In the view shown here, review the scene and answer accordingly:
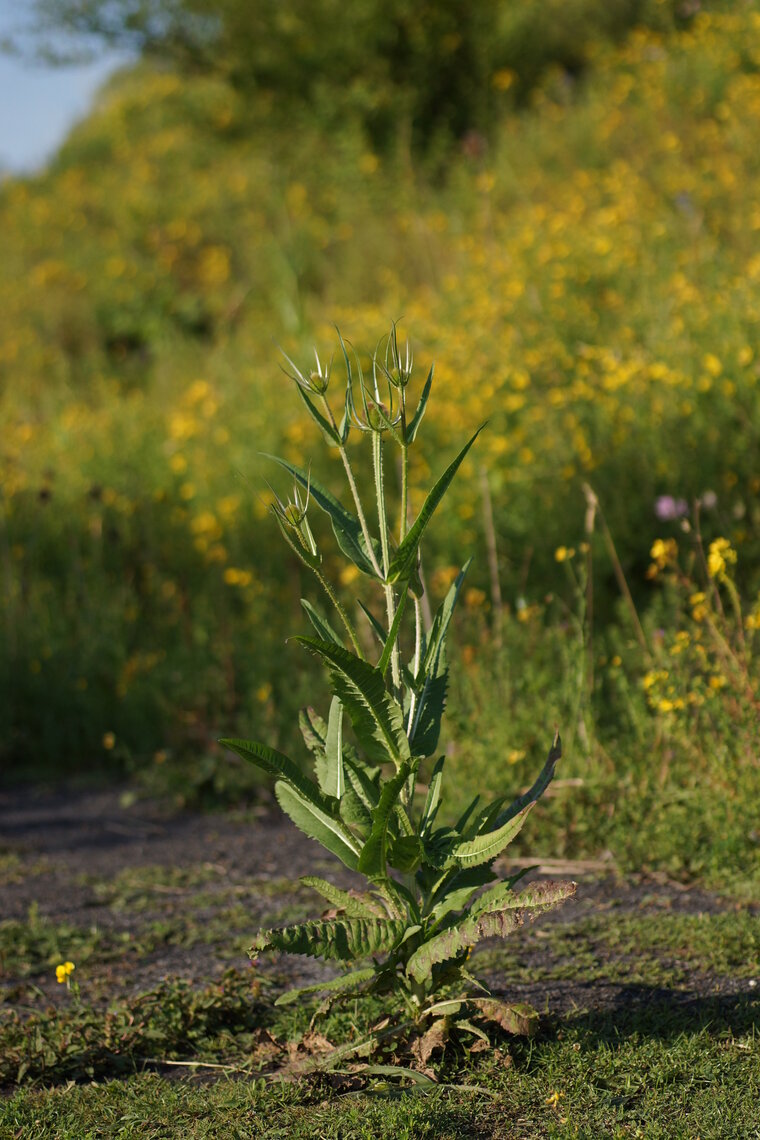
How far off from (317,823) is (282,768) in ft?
0.70

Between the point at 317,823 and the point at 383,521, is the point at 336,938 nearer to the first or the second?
the point at 317,823

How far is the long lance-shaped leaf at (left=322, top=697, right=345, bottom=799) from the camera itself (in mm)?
2375

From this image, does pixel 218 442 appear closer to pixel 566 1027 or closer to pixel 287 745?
pixel 287 745

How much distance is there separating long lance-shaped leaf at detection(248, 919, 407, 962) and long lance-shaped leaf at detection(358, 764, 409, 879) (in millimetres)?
103

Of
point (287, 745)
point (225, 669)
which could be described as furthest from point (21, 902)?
point (225, 669)

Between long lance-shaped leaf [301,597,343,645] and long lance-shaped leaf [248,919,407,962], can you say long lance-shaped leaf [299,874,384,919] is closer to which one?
long lance-shaped leaf [248,919,407,962]

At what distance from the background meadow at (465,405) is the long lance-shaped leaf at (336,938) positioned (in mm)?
623

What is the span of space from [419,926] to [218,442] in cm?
521

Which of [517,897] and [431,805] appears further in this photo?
[431,805]

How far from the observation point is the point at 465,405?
20.2 ft

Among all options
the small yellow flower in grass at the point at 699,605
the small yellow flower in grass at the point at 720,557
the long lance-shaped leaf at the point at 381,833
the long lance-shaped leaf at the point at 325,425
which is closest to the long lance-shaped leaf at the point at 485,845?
the long lance-shaped leaf at the point at 381,833

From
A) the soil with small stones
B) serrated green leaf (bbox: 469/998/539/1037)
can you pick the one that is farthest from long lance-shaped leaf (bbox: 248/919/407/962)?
the soil with small stones

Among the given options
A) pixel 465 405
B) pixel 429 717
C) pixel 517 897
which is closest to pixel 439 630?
pixel 429 717

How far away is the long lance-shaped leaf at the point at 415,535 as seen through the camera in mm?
2158
